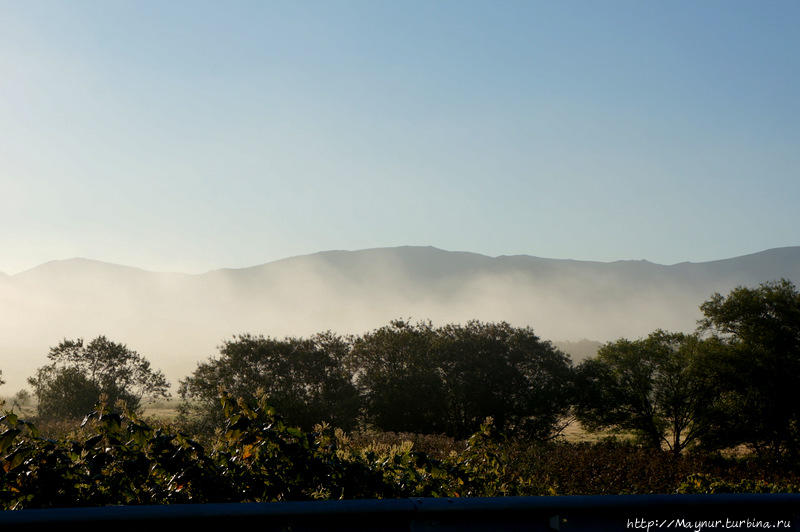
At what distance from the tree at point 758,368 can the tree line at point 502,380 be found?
52 mm

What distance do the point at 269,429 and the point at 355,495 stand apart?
796 millimetres

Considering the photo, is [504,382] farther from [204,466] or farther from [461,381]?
[204,466]

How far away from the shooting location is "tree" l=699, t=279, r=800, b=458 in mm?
29281

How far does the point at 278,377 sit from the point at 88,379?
34.1 ft

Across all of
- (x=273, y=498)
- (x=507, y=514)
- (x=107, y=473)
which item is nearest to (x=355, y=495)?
(x=273, y=498)

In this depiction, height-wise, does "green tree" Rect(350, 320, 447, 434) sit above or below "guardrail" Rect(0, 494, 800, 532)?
below

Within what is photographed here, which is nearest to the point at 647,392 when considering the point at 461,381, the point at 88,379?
the point at 461,381

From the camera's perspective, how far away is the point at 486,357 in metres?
33.8

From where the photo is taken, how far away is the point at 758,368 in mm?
30016

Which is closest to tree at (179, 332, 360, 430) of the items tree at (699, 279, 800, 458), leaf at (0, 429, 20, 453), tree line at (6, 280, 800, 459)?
tree line at (6, 280, 800, 459)

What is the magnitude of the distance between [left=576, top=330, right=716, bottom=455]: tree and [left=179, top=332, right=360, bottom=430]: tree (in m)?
12.3

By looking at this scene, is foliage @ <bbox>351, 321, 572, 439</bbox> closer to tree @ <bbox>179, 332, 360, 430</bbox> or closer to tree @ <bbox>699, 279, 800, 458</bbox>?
tree @ <bbox>179, 332, 360, 430</bbox>

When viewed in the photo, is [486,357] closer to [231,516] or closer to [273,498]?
[273,498]

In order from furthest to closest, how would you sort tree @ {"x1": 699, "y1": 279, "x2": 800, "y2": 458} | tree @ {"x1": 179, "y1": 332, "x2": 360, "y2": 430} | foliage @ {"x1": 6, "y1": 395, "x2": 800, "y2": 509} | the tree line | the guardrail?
tree @ {"x1": 179, "y1": 332, "x2": 360, "y2": 430}, the tree line, tree @ {"x1": 699, "y1": 279, "x2": 800, "y2": 458}, foliage @ {"x1": 6, "y1": 395, "x2": 800, "y2": 509}, the guardrail
